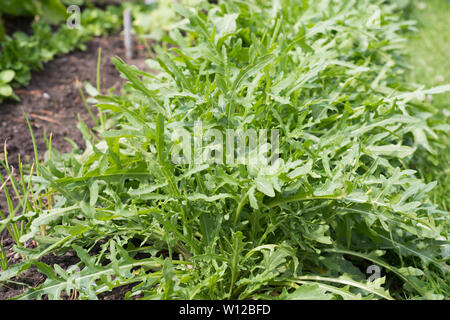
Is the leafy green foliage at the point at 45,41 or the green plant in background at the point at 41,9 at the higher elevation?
→ the green plant in background at the point at 41,9

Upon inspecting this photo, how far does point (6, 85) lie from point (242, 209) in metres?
1.81

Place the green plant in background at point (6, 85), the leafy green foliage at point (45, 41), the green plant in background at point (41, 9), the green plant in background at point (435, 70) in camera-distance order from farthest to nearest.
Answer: the green plant in background at point (41, 9) < the leafy green foliage at point (45, 41) < the green plant in background at point (6, 85) < the green plant in background at point (435, 70)

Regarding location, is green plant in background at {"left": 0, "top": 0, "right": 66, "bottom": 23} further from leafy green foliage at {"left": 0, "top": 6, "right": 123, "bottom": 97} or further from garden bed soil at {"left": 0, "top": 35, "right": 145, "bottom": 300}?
garden bed soil at {"left": 0, "top": 35, "right": 145, "bottom": 300}

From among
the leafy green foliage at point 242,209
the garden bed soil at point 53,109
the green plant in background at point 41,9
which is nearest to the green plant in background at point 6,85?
the garden bed soil at point 53,109

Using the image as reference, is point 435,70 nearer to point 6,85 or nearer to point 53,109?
point 53,109

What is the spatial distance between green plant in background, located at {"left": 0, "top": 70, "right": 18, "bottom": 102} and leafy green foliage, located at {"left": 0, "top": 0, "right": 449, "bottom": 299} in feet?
2.65

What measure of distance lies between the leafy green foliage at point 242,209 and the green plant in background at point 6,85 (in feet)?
2.65

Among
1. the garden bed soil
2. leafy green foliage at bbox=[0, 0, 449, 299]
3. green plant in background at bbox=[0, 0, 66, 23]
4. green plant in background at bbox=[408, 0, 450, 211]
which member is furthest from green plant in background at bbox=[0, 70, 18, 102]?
green plant in background at bbox=[408, 0, 450, 211]

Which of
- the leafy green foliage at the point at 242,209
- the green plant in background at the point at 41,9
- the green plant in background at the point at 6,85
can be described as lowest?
the leafy green foliage at the point at 242,209

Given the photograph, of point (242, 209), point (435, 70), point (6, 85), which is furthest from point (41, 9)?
point (435, 70)

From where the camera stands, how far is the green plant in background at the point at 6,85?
8.47 ft

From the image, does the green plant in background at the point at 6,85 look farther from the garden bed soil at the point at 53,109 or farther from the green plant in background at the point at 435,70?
the green plant in background at the point at 435,70
